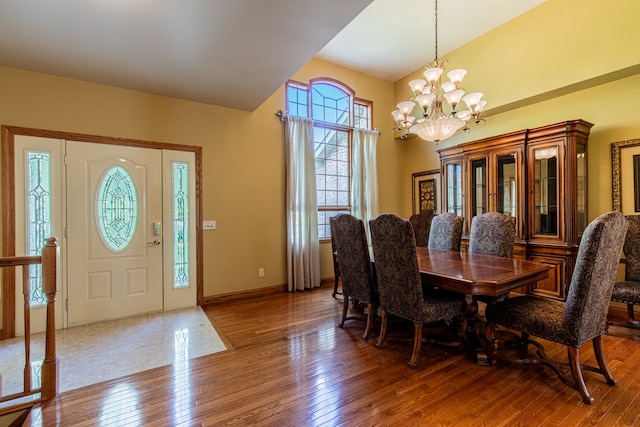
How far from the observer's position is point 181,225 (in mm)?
3852

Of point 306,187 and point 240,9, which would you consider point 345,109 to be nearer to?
point 306,187

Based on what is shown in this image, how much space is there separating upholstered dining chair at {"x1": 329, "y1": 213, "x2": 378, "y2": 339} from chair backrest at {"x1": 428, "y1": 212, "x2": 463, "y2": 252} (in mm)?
1418

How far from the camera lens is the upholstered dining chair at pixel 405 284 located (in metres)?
2.26

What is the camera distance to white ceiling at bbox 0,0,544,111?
2.12 meters

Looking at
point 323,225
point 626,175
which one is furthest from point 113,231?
point 626,175

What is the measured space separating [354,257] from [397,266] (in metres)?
0.55

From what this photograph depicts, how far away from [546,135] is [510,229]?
1472 millimetres

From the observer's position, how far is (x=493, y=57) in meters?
4.26

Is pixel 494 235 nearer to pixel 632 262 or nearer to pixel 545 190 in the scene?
pixel 545 190

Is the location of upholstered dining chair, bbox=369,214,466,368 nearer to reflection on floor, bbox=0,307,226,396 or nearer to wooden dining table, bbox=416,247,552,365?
wooden dining table, bbox=416,247,552,365

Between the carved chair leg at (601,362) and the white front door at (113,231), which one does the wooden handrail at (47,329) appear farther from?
the carved chair leg at (601,362)

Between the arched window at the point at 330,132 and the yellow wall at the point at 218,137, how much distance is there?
28 centimetres

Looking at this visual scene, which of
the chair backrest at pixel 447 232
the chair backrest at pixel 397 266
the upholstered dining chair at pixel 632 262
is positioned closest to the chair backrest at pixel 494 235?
the chair backrest at pixel 447 232

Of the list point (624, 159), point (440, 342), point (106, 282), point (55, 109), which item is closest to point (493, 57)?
point (624, 159)
